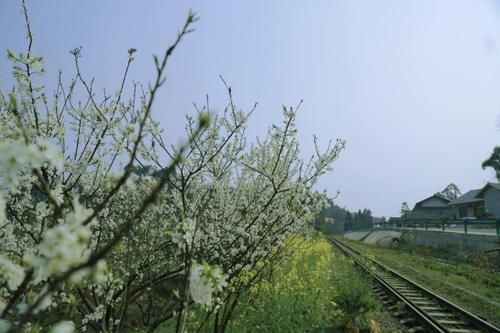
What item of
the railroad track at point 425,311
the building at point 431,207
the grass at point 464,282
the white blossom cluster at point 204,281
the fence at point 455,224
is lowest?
the railroad track at point 425,311

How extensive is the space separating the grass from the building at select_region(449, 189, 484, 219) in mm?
34740

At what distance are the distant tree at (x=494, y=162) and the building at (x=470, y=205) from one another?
709cm

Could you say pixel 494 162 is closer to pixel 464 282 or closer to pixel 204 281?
pixel 464 282

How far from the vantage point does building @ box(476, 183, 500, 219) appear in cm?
4538

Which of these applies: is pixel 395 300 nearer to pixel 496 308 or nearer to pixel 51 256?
pixel 496 308

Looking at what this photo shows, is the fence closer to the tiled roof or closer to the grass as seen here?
the grass

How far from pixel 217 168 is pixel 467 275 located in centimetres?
1382

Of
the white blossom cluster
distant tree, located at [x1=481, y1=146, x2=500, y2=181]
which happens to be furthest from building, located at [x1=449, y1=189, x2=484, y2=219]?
the white blossom cluster

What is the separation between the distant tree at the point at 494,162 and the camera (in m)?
59.7

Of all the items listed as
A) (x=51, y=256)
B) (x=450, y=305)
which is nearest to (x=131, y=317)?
(x=450, y=305)

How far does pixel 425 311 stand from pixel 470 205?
5090cm

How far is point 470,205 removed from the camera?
55.4m

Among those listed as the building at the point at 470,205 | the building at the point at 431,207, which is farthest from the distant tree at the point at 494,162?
the building at the point at 431,207

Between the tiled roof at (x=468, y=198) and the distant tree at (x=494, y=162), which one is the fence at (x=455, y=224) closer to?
the tiled roof at (x=468, y=198)
